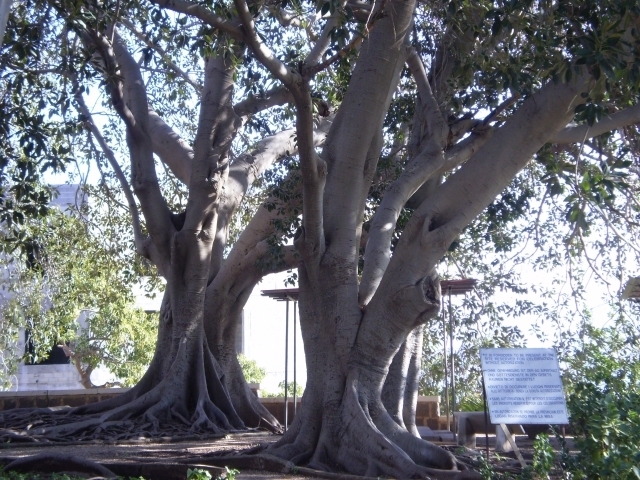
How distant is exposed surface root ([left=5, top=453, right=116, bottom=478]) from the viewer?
6.57 metres

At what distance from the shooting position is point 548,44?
7418mm

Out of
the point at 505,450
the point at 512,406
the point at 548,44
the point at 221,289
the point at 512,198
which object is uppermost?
the point at 548,44

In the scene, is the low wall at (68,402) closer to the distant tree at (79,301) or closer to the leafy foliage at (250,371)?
the distant tree at (79,301)

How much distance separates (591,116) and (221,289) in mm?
7312

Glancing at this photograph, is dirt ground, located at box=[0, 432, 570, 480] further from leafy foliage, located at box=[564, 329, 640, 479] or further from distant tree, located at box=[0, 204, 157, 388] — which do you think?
distant tree, located at box=[0, 204, 157, 388]

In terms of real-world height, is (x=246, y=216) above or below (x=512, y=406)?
above

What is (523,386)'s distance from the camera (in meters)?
6.62

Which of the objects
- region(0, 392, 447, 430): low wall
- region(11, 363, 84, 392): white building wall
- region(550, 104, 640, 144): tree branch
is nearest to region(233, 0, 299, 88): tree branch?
region(550, 104, 640, 144): tree branch

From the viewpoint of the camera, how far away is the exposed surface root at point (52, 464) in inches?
259

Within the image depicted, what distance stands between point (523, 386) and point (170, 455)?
155 inches

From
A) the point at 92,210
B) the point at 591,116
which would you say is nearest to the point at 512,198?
the point at 591,116

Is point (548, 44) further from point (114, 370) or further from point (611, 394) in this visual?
point (114, 370)

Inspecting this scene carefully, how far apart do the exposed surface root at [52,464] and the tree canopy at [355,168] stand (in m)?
1.90

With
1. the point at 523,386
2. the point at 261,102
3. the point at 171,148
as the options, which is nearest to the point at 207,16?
the point at 523,386
